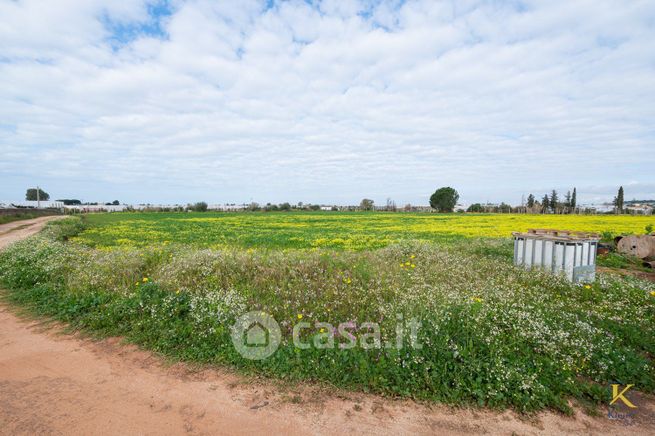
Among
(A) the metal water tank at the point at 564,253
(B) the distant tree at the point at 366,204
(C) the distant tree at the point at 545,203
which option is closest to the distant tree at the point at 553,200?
(C) the distant tree at the point at 545,203

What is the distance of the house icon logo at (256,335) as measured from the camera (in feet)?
16.7

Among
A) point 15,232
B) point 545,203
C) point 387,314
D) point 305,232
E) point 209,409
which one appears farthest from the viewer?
point 545,203

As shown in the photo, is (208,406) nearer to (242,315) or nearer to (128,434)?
(128,434)

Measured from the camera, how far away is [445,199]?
9962 centimetres

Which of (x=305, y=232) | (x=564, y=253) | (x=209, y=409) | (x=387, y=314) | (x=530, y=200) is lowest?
(x=209, y=409)

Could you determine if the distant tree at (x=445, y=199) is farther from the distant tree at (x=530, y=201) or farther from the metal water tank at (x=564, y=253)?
the metal water tank at (x=564, y=253)

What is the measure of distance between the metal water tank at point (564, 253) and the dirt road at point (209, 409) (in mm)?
5016

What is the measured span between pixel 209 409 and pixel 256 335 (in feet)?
5.35

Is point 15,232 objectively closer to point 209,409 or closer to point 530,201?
point 209,409

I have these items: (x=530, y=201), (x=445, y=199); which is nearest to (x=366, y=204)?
(x=445, y=199)

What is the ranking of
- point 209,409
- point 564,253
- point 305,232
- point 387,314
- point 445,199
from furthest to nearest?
point 445,199 < point 305,232 < point 564,253 < point 387,314 < point 209,409

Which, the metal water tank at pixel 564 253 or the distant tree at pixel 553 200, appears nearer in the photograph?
the metal water tank at pixel 564 253

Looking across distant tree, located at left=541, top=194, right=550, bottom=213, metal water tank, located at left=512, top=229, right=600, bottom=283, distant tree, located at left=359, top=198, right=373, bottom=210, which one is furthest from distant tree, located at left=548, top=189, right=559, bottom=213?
metal water tank, located at left=512, top=229, right=600, bottom=283

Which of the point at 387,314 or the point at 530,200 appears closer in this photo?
the point at 387,314
